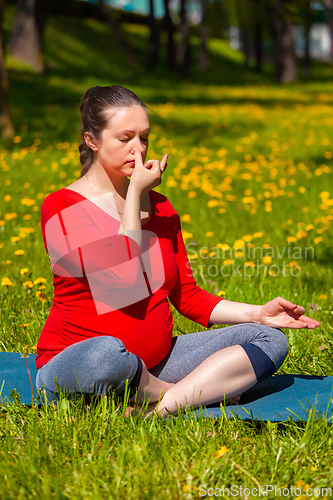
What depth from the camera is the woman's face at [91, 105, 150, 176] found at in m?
1.96

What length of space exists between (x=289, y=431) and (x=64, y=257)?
1048 millimetres

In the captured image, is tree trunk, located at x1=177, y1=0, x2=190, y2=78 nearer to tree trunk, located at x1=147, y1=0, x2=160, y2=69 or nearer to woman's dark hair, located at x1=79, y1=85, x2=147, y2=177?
tree trunk, located at x1=147, y1=0, x2=160, y2=69

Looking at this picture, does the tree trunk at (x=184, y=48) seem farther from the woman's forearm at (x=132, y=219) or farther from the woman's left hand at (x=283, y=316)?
the woman's forearm at (x=132, y=219)

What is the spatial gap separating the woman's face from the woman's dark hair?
3 cm

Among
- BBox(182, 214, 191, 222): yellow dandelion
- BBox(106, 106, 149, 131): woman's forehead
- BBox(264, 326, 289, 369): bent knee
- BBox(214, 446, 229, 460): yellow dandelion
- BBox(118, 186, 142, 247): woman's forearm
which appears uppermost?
BBox(106, 106, 149, 131): woman's forehead

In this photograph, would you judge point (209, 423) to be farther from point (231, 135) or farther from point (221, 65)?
point (221, 65)

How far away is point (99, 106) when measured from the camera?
6.56ft

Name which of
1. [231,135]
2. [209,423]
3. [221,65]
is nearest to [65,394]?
[209,423]

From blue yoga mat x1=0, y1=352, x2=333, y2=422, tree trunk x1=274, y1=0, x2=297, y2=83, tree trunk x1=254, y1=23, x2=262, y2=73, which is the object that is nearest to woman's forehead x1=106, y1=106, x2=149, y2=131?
blue yoga mat x1=0, y1=352, x2=333, y2=422

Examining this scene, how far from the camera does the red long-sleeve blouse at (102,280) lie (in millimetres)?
1841

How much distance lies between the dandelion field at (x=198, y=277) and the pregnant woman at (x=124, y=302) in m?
0.14

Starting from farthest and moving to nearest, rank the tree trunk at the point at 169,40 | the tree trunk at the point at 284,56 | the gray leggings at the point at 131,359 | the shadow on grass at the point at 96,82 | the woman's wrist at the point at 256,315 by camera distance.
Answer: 1. the tree trunk at the point at 284,56
2. the tree trunk at the point at 169,40
3. the shadow on grass at the point at 96,82
4. the woman's wrist at the point at 256,315
5. the gray leggings at the point at 131,359

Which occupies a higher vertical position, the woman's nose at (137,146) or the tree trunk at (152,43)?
the tree trunk at (152,43)

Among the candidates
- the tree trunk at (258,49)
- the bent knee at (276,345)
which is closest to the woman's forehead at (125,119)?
the bent knee at (276,345)
